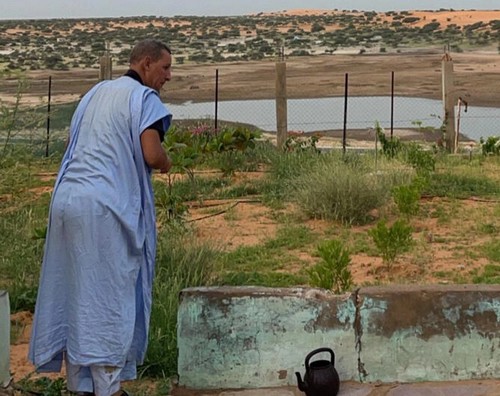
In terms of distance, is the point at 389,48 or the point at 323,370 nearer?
the point at 323,370

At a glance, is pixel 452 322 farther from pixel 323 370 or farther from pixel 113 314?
pixel 113 314

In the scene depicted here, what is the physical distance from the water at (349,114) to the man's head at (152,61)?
12.9 metres

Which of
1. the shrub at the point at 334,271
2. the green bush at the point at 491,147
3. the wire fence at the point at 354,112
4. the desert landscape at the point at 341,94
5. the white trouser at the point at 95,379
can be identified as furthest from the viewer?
the wire fence at the point at 354,112

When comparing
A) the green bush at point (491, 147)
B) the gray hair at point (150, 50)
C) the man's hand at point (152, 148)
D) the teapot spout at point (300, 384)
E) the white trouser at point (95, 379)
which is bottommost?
the teapot spout at point (300, 384)

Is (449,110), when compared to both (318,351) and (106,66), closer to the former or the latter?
(106,66)

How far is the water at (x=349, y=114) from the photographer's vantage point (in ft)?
60.1

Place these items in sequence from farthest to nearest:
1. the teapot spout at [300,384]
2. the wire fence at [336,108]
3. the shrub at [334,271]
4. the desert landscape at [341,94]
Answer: the wire fence at [336,108], the desert landscape at [341,94], the shrub at [334,271], the teapot spout at [300,384]

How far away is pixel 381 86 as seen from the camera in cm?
2544

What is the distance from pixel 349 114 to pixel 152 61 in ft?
53.0

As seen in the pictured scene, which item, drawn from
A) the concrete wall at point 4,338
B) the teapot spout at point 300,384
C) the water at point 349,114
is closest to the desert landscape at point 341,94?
the concrete wall at point 4,338

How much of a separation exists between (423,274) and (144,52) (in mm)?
3824

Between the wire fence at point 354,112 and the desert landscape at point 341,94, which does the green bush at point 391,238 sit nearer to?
the desert landscape at point 341,94

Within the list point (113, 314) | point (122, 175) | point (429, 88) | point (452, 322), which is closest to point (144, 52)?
point (122, 175)

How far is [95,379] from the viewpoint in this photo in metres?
4.18
